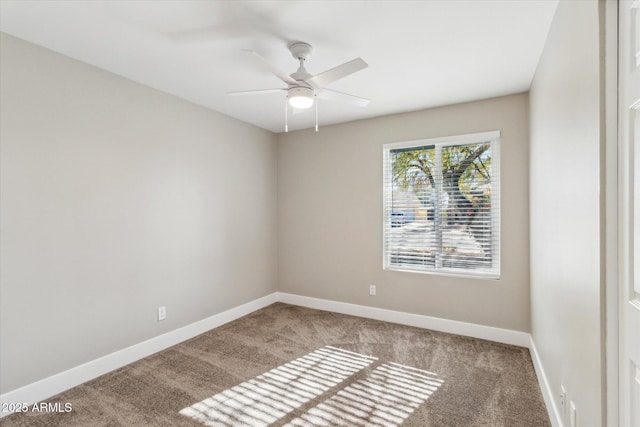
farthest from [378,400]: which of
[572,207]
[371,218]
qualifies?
[371,218]

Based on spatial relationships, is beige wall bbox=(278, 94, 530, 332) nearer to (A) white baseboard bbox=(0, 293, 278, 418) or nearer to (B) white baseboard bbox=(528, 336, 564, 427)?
(B) white baseboard bbox=(528, 336, 564, 427)

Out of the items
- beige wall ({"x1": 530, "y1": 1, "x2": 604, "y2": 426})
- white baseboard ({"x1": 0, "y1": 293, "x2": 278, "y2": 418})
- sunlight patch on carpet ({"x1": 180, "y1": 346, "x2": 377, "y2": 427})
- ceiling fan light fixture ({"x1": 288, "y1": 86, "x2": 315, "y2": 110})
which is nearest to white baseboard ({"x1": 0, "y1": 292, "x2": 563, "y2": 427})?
white baseboard ({"x1": 0, "y1": 293, "x2": 278, "y2": 418})

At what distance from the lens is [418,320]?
371cm

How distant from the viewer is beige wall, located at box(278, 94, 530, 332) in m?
3.22

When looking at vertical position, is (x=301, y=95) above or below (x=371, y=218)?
above

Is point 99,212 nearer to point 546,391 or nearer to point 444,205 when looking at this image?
point 444,205

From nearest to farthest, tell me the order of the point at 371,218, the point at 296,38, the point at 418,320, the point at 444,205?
the point at 296,38, the point at 444,205, the point at 418,320, the point at 371,218

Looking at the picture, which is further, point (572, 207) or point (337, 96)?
point (337, 96)

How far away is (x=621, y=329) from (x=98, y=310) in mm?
3292

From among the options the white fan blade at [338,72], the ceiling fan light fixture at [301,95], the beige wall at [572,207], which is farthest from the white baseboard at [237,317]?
the ceiling fan light fixture at [301,95]

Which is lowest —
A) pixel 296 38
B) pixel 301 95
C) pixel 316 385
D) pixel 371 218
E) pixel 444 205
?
pixel 316 385

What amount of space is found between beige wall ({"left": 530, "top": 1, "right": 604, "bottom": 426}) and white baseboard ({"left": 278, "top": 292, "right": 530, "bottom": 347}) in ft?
2.85

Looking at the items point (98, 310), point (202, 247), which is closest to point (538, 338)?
point (202, 247)

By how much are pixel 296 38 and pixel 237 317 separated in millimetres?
3220
